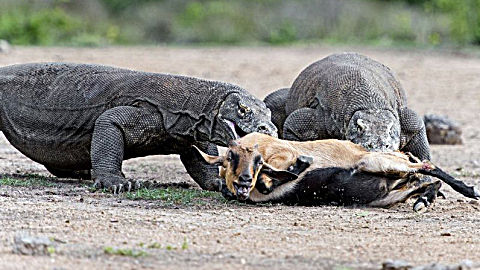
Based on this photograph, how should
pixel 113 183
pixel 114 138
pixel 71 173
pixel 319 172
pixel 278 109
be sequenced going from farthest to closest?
pixel 278 109
pixel 71 173
pixel 114 138
pixel 113 183
pixel 319 172

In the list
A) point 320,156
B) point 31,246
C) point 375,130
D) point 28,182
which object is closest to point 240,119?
point 320,156

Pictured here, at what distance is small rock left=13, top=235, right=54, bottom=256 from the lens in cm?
555

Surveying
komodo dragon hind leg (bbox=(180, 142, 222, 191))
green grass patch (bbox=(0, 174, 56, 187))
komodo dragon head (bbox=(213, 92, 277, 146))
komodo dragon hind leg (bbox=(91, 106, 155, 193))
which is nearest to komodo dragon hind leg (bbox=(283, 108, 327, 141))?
komodo dragon hind leg (bbox=(180, 142, 222, 191))

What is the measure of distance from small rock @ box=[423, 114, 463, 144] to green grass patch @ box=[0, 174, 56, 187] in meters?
7.02

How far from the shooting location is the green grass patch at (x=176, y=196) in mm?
8125

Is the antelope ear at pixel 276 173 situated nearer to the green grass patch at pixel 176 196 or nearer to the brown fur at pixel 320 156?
the brown fur at pixel 320 156

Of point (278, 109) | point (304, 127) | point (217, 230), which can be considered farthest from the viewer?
point (278, 109)

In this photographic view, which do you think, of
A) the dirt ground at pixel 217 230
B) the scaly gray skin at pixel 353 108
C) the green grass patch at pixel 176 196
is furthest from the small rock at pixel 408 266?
the scaly gray skin at pixel 353 108

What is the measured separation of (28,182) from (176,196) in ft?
5.10

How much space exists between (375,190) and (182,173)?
3399mm

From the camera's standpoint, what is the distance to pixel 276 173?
25.2ft

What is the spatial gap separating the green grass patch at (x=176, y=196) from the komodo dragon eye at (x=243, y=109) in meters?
0.71

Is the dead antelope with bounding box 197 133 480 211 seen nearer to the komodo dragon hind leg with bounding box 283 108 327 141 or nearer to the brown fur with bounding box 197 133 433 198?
the brown fur with bounding box 197 133 433 198

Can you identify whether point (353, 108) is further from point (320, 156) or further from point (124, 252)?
point (124, 252)
